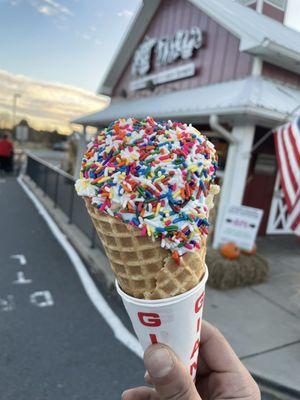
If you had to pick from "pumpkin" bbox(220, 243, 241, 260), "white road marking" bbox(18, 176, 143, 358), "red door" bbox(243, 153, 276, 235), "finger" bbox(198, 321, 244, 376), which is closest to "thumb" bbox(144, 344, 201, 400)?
"finger" bbox(198, 321, 244, 376)

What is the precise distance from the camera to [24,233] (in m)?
8.39

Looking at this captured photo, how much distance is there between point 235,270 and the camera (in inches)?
241

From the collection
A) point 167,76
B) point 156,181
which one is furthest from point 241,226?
point 167,76

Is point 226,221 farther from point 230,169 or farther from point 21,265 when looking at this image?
point 21,265

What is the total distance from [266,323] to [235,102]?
3804 mm

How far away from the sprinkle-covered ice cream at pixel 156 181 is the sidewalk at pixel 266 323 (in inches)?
118

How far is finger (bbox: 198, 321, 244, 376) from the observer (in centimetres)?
194

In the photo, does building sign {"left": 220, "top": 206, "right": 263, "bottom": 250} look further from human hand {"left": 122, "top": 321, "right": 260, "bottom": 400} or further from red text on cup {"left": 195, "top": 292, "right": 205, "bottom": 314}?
red text on cup {"left": 195, "top": 292, "right": 205, "bottom": 314}

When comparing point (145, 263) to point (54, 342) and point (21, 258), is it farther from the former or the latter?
point (21, 258)

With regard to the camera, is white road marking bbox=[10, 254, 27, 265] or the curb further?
white road marking bbox=[10, 254, 27, 265]

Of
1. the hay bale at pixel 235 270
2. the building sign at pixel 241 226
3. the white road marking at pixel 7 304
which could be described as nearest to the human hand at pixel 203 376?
the white road marking at pixel 7 304

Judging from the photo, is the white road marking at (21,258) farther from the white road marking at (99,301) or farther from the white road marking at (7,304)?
the white road marking at (7,304)

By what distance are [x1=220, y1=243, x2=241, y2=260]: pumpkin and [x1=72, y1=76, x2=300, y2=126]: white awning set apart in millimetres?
2367

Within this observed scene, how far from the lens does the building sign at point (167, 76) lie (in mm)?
9680
